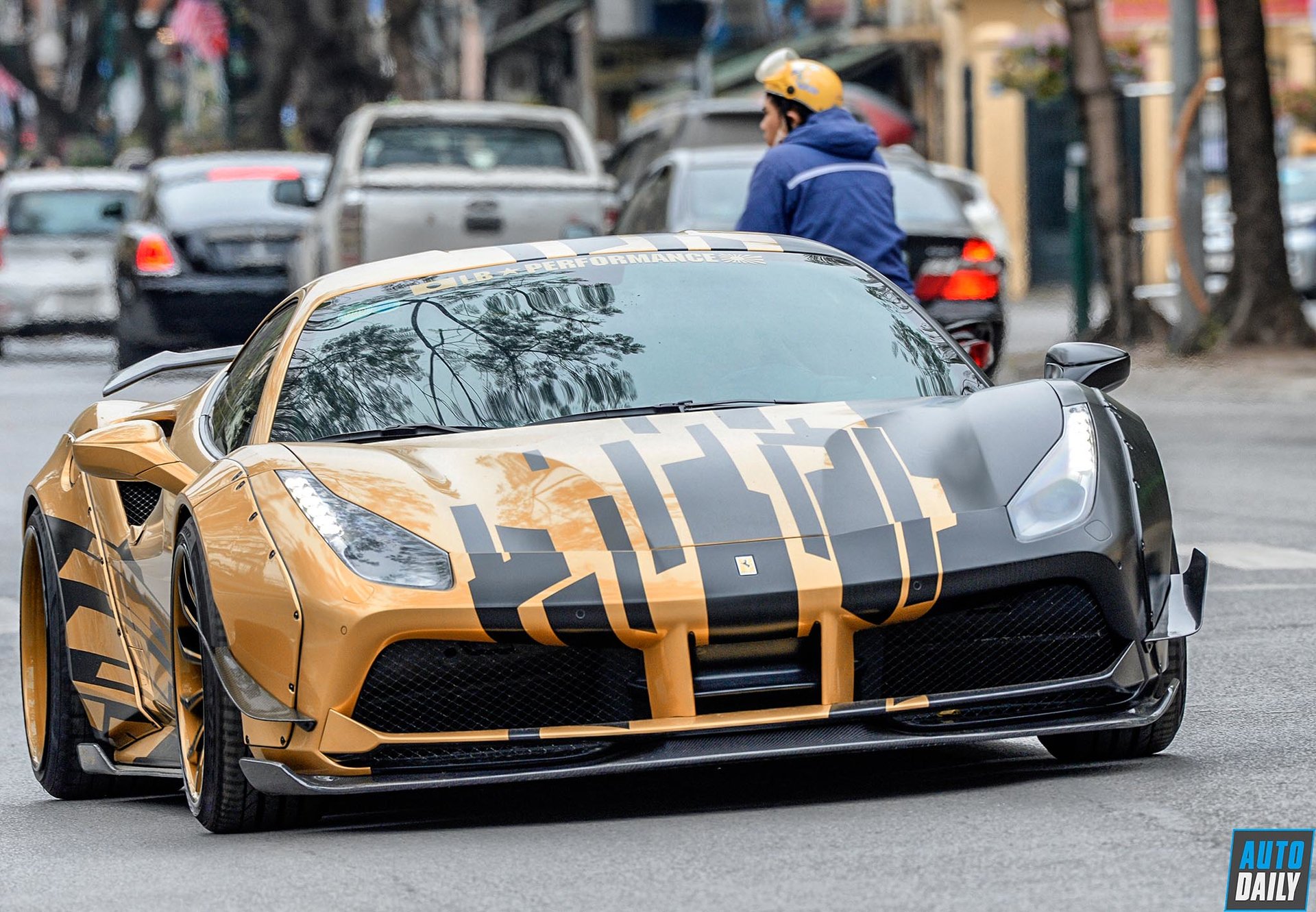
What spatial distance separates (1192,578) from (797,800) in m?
0.97

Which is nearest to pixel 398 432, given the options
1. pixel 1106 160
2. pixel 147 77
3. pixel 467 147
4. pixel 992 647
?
pixel 992 647

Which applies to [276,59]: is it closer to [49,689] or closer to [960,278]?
[960,278]

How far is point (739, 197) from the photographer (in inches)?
577

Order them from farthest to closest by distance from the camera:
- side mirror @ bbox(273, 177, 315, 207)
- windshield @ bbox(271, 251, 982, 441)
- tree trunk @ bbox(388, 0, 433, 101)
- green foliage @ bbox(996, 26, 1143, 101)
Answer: tree trunk @ bbox(388, 0, 433, 101) → green foliage @ bbox(996, 26, 1143, 101) → side mirror @ bbox(273, 177, 315, 207) → windshield @ bbox(271, 251, 982, 441)

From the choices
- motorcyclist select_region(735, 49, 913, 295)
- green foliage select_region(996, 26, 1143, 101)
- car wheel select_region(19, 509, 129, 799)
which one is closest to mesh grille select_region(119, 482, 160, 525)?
car wheel select_region(19, 509, 129, 799)

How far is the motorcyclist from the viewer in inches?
→ 381

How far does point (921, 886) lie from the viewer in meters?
4.45

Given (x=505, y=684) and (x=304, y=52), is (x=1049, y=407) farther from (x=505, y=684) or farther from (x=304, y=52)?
(x=304, y=52)

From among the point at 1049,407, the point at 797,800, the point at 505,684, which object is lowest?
the point at 797,800

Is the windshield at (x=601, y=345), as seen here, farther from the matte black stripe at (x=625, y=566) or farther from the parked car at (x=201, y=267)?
the parked car at (x=201, y=267)

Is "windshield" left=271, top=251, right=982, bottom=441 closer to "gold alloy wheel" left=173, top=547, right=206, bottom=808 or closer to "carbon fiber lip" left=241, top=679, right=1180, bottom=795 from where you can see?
"gold alloy wheel" left=173, top=547, right=206, bottom=808

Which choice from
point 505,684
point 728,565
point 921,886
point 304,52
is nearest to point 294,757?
point 505,684

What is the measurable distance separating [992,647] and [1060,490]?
0.36 m

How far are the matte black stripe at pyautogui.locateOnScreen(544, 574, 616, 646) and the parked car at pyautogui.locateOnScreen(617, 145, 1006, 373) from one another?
7.45 meters
